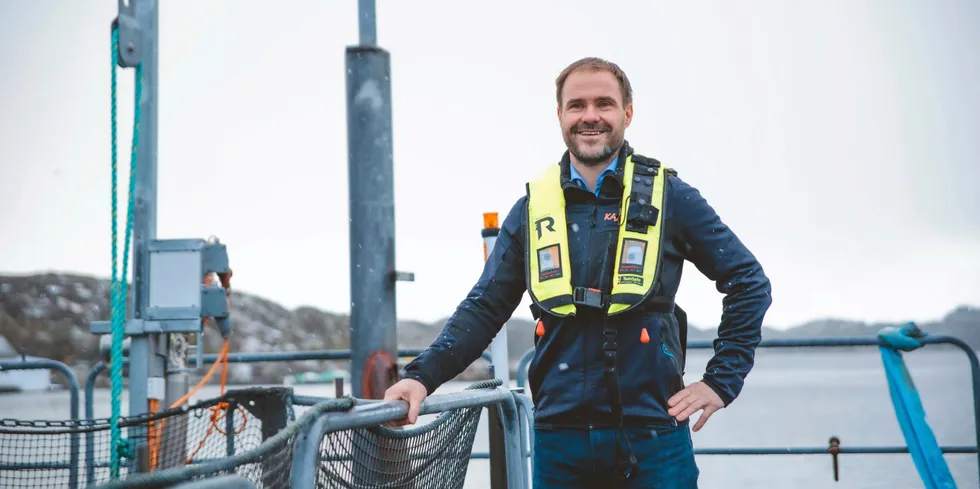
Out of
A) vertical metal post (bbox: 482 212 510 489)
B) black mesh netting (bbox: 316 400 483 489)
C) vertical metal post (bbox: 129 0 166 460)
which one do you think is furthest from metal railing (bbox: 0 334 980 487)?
black mesh netting (bbox: 316 400 483 489)

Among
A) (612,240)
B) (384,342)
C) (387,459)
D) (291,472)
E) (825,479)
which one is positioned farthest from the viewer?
(825,479)

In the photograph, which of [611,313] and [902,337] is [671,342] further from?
[902,337]

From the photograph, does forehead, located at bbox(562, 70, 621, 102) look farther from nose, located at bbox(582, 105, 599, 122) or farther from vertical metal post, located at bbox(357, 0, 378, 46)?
vertical metal post, located at bbox(357, 0, 378, 46)

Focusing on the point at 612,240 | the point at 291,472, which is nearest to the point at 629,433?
the point at 612,240

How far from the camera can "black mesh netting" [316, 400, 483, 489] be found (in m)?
2.16

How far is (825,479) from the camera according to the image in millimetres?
36750

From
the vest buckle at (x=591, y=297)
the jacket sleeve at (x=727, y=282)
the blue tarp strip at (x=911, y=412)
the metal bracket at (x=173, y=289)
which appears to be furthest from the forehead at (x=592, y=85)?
the blue tarp strip at (x=911, y=412)

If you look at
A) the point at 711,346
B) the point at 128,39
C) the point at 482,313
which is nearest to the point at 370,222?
the point at 128,39

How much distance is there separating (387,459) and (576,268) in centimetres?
73

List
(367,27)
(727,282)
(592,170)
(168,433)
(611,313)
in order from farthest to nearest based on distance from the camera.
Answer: (367,27) → (168,433) → (592,170) → (727,282) → (611,313)

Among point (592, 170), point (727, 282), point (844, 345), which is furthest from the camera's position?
point (844, 345)

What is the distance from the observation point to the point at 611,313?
2.52 meters

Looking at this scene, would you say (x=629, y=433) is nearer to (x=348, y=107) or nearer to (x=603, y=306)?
(x=603, y=306)

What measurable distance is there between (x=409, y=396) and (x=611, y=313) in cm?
57
